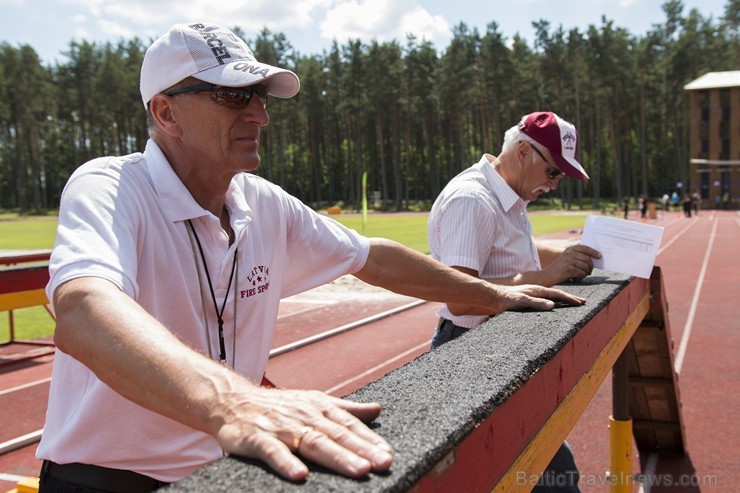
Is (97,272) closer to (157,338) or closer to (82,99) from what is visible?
(157,338)

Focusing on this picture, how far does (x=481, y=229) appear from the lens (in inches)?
124

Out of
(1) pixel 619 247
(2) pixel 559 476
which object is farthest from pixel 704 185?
(2) pixel 559 476

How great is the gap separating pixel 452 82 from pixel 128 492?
212 feet

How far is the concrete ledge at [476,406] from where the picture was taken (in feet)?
3.25

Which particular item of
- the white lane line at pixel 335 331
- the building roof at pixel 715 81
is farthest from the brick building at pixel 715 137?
the white lane line at pixel 335 331

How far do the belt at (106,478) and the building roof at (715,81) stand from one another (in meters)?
70.6

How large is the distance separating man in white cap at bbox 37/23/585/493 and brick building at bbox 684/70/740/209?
223ft

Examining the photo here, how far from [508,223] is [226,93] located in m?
1.80

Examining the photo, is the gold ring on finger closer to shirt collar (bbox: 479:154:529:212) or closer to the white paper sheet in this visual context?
shirt collar (bbox: 479:154:529:212)

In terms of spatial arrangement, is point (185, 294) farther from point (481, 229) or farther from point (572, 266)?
point (572, 266)

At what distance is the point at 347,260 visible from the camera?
2525mm

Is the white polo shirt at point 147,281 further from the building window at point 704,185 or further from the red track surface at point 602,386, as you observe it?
the building window at point 704,185

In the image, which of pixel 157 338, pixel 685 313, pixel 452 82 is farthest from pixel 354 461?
pixel 452 82

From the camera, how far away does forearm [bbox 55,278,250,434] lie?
115cm
